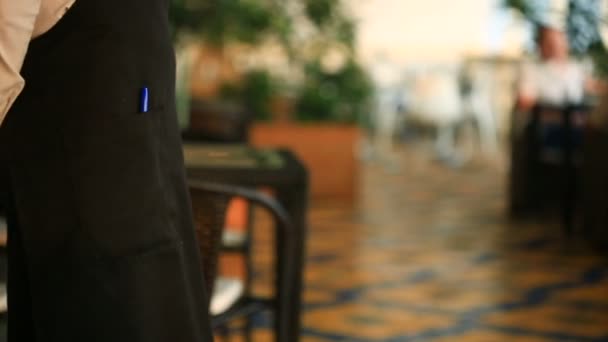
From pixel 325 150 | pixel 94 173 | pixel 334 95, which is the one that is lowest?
pixel 325 150

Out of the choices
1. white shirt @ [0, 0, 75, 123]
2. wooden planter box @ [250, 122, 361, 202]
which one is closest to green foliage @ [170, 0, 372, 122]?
wooden planter box @ [250, 122, 361, 202]

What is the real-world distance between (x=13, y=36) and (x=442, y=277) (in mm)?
3636

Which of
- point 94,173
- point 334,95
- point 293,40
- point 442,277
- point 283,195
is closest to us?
point 94,173

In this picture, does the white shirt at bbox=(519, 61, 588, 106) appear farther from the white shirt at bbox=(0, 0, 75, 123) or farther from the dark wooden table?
the white shirt at bbox=(0, 0, 75, 123)

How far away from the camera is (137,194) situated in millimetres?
1308

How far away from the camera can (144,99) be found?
1303 millimetres

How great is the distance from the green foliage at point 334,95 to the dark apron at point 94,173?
6.09m

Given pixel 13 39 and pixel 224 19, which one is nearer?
pixel 13 39

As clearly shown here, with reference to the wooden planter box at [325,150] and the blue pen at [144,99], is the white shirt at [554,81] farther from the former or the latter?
the blue pen at [144,99]

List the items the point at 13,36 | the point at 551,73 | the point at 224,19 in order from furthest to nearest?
the point at 224,19 < the point at 551,73 < the point at 13,36

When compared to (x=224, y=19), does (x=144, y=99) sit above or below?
below

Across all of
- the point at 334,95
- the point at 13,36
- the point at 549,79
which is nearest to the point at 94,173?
the point at 13,36

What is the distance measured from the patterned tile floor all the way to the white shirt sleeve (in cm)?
238

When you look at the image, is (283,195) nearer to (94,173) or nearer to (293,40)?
(94,173)
